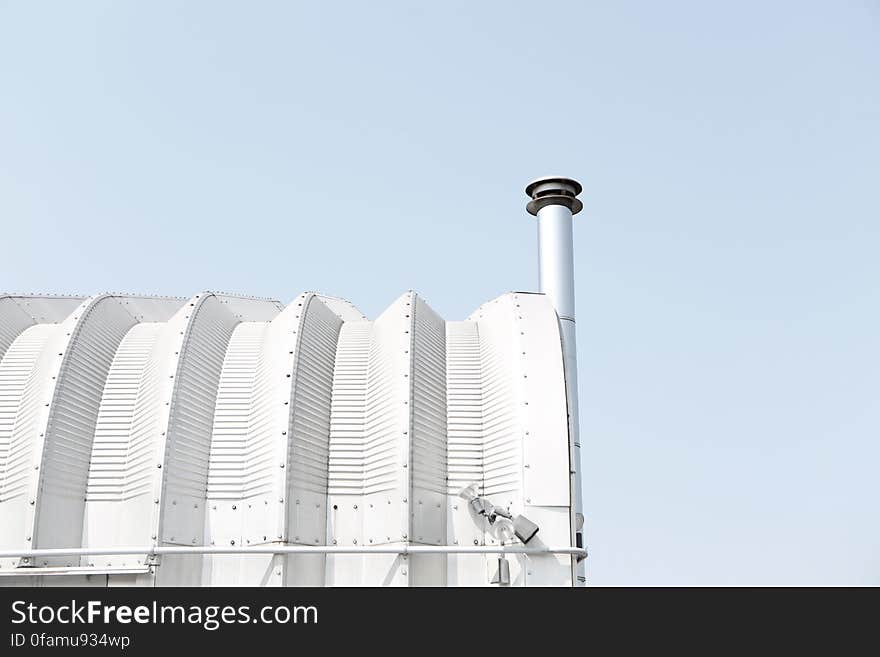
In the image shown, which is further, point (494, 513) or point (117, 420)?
point (117, 420)

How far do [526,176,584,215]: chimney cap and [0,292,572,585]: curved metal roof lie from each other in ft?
14.9

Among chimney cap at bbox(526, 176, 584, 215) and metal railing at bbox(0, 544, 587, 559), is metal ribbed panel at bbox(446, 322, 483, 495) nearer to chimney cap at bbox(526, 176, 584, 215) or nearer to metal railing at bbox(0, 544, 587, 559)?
metal railing at bbox(0, 544, 587, 559)

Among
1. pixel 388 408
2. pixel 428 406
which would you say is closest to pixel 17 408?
pixel 388 408

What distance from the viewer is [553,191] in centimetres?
2042

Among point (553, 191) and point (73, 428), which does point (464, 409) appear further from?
point (553, 191)

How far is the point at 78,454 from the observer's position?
14883 mm

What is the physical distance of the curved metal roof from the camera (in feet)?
45.6


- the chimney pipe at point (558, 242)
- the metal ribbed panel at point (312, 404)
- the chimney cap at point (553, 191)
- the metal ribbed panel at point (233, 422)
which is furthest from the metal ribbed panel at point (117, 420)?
the chimney cap at point (553, 191)

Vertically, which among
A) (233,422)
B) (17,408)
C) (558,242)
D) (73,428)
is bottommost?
(73,428)

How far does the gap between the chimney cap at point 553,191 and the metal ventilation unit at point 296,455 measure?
4.39 metres

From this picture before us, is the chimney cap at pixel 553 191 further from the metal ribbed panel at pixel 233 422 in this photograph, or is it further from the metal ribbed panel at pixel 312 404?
the metal ribbed panel at pixel 233 422

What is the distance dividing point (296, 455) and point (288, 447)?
0.17 m

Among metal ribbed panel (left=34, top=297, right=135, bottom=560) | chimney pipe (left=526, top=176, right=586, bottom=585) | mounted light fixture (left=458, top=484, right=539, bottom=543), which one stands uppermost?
chimney pipe (left=526, top=176, right=586, bottom=585)

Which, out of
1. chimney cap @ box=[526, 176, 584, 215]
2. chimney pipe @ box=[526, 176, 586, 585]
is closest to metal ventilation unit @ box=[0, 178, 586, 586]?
chimney pipe @ box=[526, 176, 586, 585]
